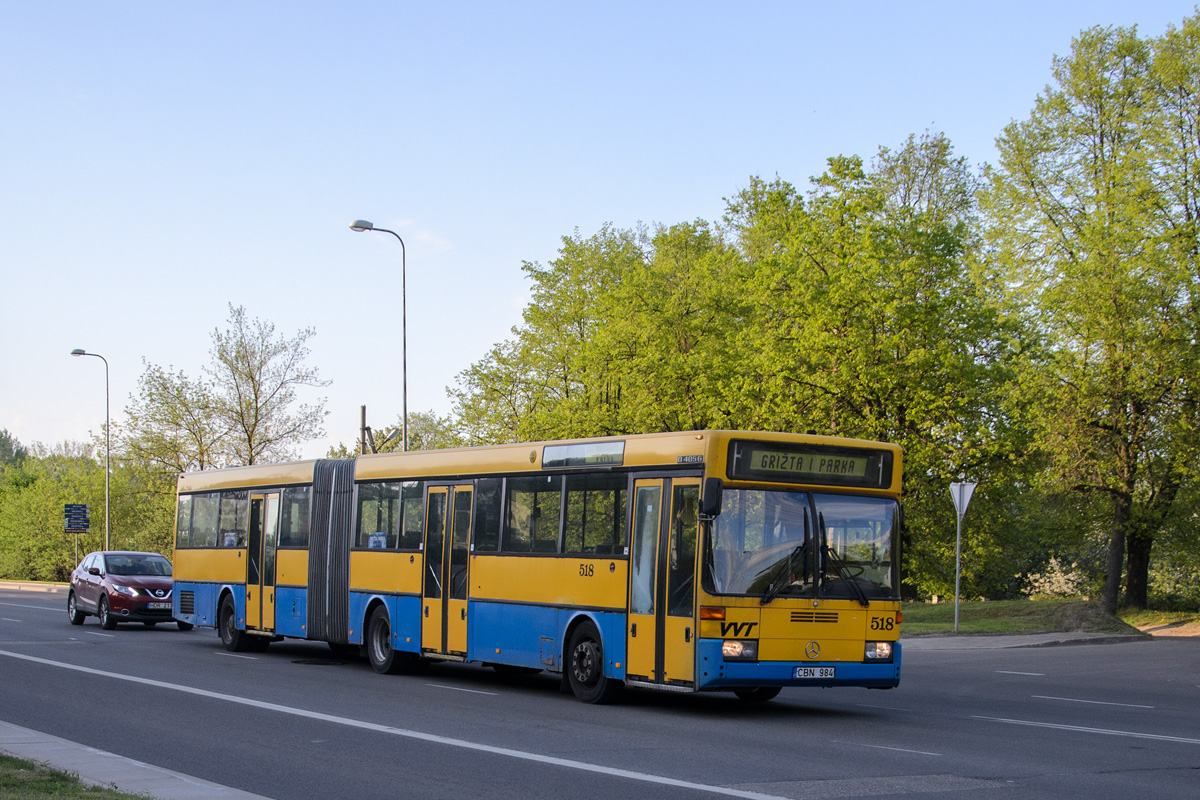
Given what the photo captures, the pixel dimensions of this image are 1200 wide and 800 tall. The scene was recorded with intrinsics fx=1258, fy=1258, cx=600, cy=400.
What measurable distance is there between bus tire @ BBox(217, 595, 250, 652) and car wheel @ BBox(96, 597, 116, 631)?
634 centimetres

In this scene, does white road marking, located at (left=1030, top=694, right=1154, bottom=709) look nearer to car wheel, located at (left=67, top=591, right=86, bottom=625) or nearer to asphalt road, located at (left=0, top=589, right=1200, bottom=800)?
asphalt road, located at (left=0, top=589, right=1200, bottom=800)

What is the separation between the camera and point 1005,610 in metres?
33.4

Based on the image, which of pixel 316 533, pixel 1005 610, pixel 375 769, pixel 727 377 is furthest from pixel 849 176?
pixel 375 769

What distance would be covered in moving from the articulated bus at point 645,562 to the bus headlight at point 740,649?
0.05 feet

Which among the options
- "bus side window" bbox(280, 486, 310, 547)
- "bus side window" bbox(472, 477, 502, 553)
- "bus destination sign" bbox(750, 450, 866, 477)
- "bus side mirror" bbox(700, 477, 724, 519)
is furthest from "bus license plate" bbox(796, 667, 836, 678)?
"bus side window" bbox(280, 486, 310, 547)

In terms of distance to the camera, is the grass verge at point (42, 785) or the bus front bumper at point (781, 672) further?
the bus front bumper at point (781, 672)

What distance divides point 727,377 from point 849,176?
7.49 metres

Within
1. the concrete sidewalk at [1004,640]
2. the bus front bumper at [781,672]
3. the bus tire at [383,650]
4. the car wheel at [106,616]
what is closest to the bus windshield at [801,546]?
the bus front bumper at [781,672]

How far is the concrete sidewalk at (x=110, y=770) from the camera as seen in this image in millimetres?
8016

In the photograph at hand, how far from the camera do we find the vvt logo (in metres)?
12.9

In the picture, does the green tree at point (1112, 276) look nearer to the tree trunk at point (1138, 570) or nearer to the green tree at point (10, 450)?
the tree trunk at point (1138, 570)

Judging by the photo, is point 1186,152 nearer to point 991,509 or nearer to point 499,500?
point 991,509

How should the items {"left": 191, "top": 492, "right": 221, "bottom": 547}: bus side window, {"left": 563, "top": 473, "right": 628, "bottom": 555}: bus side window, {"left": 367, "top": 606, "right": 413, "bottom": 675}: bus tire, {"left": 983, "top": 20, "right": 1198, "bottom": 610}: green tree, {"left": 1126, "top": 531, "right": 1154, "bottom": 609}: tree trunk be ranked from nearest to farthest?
1. {"left": 563, "top": 473, "right": 628, "bottom": 555}: bus side window
2. {"left": 367, "top": 606, "right": 413, "bottom": 675}: bus tire
3. {"left": 191, "top": 492, "right": 221, "bottom": 547}: bus side window
4. {"left": 983, "top": 20, "right": 1198, "bottom": 610}: green tree
5. {"left": 1126, "top": 531, "right": 1154, "bottom": 609}: tree trunk

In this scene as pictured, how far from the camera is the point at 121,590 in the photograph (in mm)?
28984
